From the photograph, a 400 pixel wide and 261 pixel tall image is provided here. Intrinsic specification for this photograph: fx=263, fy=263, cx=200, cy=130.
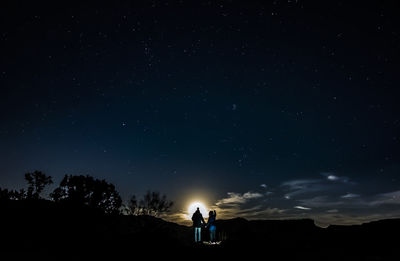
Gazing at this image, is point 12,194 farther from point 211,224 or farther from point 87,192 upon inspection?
point 211,224

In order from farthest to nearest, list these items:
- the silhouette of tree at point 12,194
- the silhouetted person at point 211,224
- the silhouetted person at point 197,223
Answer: the silhouette of tree at point 12,194 < the silhouetted person at point 211,224 < the silhouetted person at point 197,223

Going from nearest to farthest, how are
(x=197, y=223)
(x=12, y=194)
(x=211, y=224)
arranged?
1. (x=197, y=223)
2. (x=211, y=224)
3. (x=12, y=194)

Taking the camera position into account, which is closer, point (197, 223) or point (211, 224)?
point (197, 223)

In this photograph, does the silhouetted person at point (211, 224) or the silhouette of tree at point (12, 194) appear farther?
the silhouette of tree at point (12, 194)

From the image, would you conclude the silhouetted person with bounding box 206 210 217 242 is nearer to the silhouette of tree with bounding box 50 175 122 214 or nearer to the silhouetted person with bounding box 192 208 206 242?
the silhouetted person with bounding box 192 208 206 242

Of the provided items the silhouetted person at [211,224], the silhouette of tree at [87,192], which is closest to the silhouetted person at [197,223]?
the silhouetted person at [211,224]

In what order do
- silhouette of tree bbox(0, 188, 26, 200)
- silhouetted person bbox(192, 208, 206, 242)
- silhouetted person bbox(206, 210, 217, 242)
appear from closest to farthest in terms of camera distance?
silhouetted person bbox(192, 208, 206, 242), silhouetted person bbox(206, 210, 217, 242), silhouette of tree bbox(0, 188, 26, 200)

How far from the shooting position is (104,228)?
32.5 m

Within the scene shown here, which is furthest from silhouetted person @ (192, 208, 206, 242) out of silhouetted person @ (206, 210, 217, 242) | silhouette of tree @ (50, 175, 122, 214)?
silhouette of tree @ (50, 175, 122, 214)

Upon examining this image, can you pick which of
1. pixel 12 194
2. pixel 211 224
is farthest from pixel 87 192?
pixel 211 224

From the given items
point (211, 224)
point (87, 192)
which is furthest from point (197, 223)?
point (87, 192)

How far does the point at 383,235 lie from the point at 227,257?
10365 millimetres

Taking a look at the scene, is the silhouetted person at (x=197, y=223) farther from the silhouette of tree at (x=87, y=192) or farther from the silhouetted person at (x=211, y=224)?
the silhouette of tree at (x=87, y=192)

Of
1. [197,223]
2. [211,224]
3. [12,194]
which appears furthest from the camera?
[12,194]
